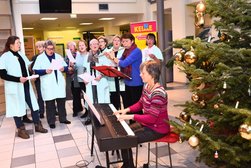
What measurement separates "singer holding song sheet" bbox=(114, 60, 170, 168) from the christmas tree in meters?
0.34

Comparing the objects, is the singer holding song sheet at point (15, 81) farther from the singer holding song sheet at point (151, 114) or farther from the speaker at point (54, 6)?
the speaker at point (54, 6)

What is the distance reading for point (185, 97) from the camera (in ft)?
21.0

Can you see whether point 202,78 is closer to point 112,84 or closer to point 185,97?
point 112,84

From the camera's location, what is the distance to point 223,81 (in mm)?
1702

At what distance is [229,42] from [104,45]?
9.49ft

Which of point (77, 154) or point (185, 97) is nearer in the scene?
point (77, 154)

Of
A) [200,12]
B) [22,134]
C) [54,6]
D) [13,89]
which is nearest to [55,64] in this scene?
[13,89]

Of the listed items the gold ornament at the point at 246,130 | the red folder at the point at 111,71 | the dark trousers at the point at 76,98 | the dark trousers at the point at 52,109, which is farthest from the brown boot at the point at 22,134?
the gold ornament at the point at 246,130

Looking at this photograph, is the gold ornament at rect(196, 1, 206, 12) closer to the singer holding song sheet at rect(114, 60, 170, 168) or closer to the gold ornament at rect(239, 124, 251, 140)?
the singer holding song sheet at rect(114, 60, 170, 168)

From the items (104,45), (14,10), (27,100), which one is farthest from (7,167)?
(14,10)

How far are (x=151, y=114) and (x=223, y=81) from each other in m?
0.81

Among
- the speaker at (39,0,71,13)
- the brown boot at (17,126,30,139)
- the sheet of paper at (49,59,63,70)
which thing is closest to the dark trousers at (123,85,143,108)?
the sheet of paper at (49,59,63,70)

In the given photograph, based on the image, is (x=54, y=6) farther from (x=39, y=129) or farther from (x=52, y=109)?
(x=39, y=129)

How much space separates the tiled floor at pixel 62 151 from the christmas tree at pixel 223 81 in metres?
1.05
